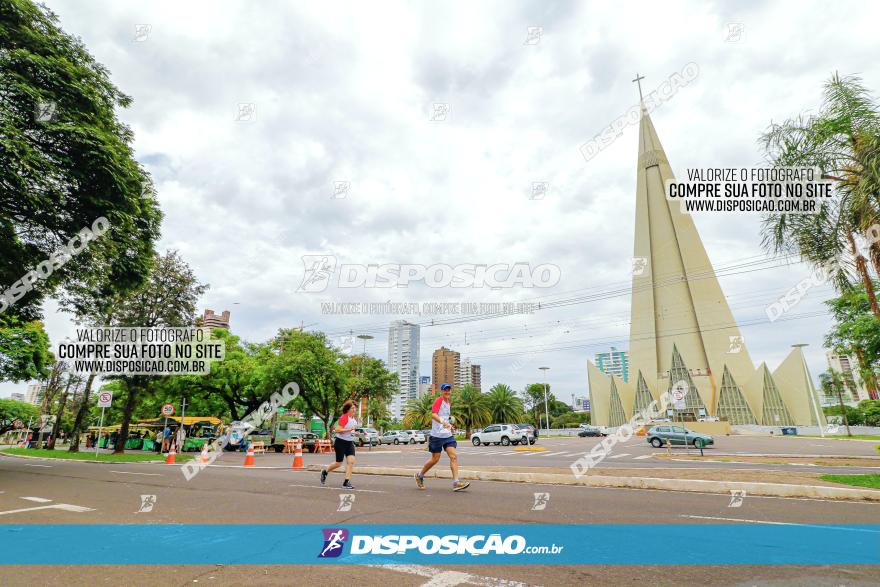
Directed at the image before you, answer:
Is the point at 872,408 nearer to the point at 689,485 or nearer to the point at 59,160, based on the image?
the point at 689,485

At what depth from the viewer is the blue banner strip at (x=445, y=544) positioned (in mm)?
4195

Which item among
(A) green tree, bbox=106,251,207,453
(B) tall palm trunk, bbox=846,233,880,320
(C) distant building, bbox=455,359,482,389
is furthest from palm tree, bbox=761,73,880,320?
(C) distant building, bbox=455,359,482,389

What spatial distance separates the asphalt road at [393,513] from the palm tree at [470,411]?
41133 mm

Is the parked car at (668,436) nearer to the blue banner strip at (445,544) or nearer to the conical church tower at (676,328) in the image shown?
the blue banner strip at (445,544)

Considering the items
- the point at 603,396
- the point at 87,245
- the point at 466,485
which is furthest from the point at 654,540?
the point at 603,396

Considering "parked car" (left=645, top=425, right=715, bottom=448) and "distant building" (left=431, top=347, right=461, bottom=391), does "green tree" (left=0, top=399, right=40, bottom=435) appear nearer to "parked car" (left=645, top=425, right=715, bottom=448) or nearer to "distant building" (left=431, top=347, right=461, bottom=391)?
"parked car" (left=645, top=425, right=715, bottom=448)

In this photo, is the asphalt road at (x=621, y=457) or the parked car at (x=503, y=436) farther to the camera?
the parked car at (x=503, y=436)

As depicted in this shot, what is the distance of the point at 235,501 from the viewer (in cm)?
765

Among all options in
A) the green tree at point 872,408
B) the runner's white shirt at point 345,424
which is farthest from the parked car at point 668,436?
the green tree at point 872,408

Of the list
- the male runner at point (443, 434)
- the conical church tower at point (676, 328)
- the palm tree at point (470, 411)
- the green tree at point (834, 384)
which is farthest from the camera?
the conical church tower at point (676, 328)

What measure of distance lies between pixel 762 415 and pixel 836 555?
7055cm

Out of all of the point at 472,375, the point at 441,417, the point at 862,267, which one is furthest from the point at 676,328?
the point at 472,375

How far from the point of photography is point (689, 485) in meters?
8.61

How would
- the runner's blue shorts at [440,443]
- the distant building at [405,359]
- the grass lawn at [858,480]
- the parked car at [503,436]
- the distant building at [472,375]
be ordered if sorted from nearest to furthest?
the runner's blue shorts at [440,443] < the grass lawn at [858,480] < the parked car at [503,436] < the distant building at [472,375] < the distant building at [405,359]
